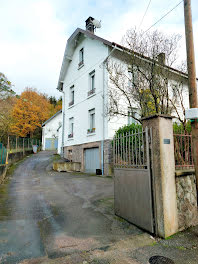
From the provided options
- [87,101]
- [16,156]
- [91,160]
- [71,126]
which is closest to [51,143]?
[16,156]

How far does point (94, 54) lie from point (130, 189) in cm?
1238

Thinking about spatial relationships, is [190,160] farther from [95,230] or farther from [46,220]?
[46,220]

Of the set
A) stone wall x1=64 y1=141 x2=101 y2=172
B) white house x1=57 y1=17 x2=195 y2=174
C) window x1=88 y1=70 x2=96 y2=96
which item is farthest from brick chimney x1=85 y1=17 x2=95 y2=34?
stone wall x1=64 y1=141 x2=101 y2=172

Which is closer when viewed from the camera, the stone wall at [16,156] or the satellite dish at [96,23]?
the stone wall at [16,156]

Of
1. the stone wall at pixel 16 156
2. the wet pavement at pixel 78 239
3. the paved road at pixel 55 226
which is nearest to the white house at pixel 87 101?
the stone wall at pixel 16 156

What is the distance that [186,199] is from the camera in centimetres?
374

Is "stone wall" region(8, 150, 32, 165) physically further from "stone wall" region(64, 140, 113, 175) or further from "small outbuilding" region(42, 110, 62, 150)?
"small outbuilding" region(42, 110, 62, 150)

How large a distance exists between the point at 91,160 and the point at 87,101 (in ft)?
15.5

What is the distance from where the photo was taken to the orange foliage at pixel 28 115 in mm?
29350

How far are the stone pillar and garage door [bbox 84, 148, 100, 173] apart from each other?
946 centimetres

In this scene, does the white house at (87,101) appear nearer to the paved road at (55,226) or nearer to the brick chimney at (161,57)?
the brick chimney at (161,57)

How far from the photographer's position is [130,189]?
4039mm

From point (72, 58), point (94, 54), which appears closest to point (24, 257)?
point (94, 54)

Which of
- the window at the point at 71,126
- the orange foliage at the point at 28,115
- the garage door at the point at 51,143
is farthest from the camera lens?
the orange foliage at the point at 28,115
